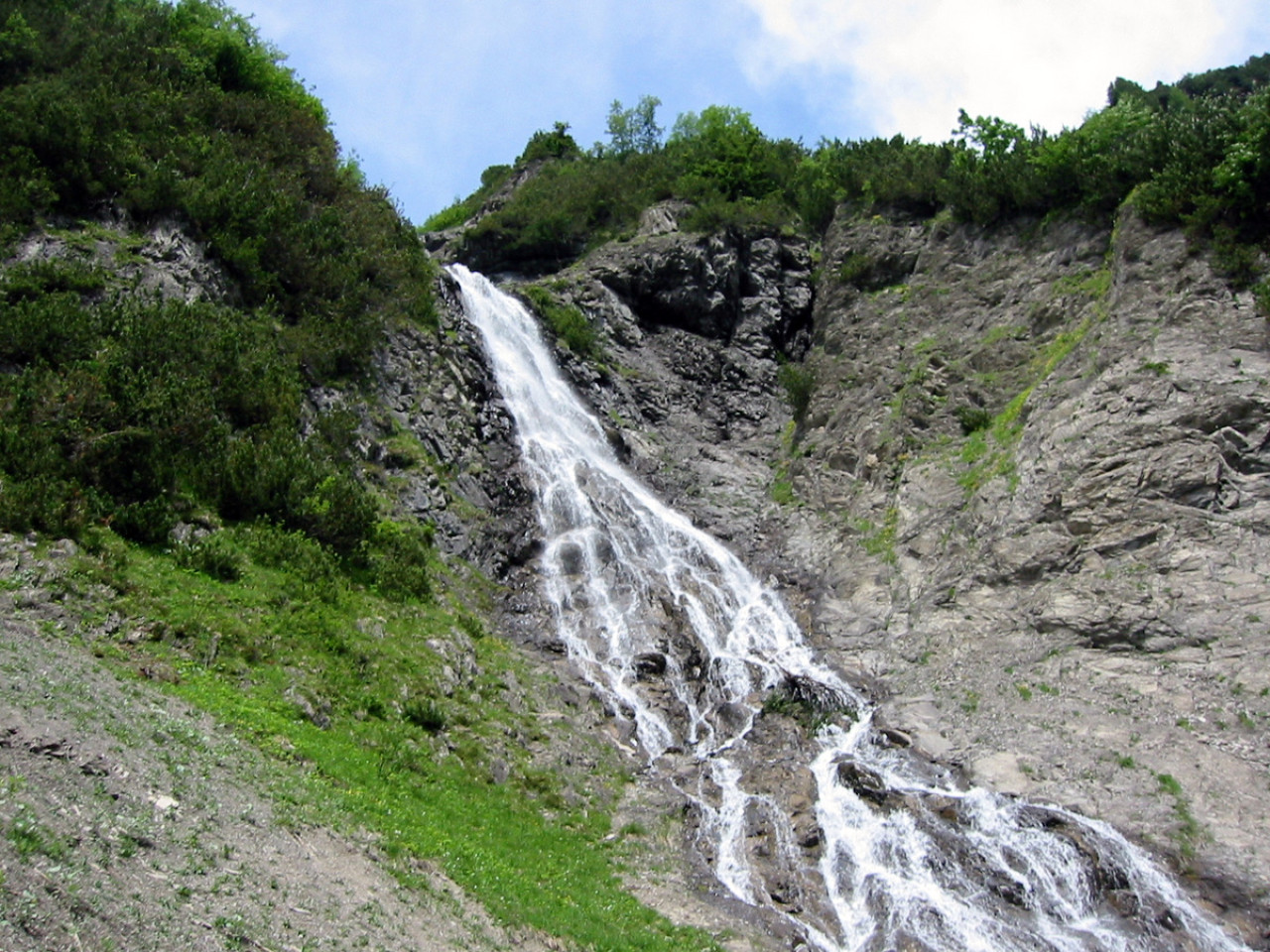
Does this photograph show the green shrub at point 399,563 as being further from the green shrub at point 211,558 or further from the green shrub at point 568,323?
the green shrub at point 568,323

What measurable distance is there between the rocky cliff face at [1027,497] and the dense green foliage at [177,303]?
458cm

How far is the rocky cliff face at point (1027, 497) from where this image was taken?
53.2 ft

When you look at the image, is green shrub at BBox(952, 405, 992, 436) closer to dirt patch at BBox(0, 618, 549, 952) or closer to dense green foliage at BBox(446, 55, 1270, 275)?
dense green foliage at BBox(446, 55, 1270, 275)

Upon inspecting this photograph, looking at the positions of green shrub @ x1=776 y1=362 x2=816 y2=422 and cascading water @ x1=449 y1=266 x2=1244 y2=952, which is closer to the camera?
cascading water @ x1=449 y1=266 x2=1244 y2=952

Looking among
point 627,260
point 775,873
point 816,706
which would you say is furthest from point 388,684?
point 627,260

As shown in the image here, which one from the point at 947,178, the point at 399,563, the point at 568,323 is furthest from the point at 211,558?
the point at 947,178

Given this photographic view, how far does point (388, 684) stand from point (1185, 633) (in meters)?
15.7

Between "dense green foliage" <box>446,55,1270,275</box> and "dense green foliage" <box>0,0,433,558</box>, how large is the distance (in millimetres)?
15120

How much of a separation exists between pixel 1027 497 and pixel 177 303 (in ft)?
71.5

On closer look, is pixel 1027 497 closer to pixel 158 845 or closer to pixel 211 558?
pixel 211 558

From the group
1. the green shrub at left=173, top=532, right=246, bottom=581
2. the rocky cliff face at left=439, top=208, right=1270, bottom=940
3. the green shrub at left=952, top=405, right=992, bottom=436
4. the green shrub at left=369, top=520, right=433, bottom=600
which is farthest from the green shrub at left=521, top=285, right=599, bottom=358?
the green shrub at left=173, top=532, right=246, bottom=581

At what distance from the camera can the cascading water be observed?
1362 centimetres

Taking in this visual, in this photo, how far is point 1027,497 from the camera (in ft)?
72.3

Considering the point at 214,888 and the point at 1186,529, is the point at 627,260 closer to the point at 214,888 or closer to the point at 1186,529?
the point at 1186,529
